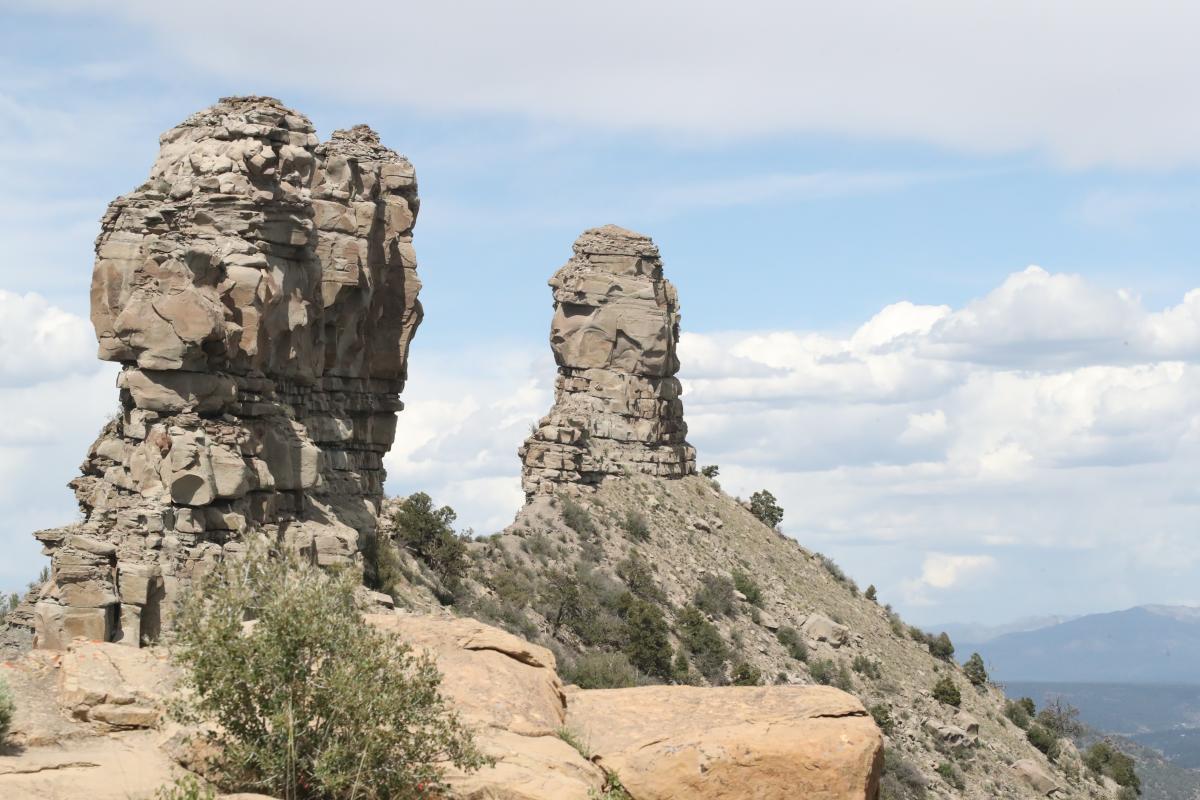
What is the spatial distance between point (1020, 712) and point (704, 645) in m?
23.0

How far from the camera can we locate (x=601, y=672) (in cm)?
5831

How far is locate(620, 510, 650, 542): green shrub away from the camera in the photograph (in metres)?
80.0

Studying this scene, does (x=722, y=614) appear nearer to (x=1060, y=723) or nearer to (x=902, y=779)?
(x=902, y=779)

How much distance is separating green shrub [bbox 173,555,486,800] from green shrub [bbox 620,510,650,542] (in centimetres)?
5767

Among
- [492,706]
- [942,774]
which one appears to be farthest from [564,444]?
[492,706]

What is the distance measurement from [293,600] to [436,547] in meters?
40.4

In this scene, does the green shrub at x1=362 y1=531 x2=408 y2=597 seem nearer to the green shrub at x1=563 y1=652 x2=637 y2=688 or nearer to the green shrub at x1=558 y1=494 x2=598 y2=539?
the green shrub at x1=563 y1=652 x2=637 y2=688

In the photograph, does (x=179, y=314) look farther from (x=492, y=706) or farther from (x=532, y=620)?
(x=532, y=620)

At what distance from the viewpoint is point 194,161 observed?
41344 millimetres

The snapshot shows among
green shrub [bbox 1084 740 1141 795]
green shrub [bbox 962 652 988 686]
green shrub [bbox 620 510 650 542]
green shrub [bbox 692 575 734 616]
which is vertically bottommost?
green shrub [bbox 1084 740 1141 795]

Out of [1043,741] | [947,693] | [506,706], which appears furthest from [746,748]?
[1043,741]

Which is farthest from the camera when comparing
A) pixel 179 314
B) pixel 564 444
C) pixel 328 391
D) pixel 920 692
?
pixel 564 444

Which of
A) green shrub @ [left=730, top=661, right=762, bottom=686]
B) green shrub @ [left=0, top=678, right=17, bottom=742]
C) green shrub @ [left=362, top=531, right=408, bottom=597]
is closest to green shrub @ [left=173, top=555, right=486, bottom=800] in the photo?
green shrub @ [left=0, top=678, right=17, bottom=742]

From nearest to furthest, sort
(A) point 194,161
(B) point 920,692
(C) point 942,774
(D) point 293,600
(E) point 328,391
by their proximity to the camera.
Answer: (D) point 293,600 → (A) point 194,161 → (E) point 328,391 → (C) point 942,774 → (B) point 920,692
